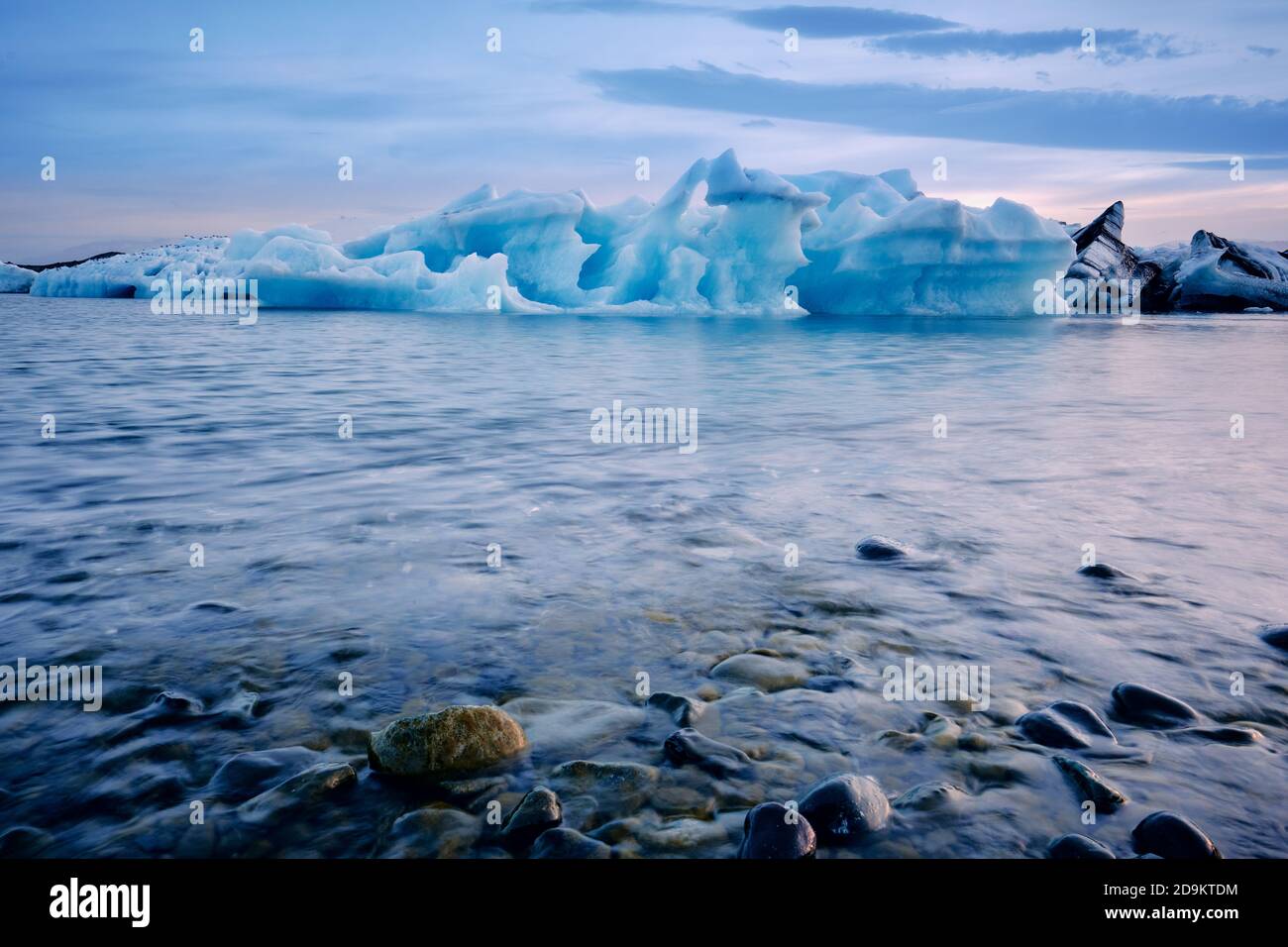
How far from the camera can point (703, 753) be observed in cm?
252

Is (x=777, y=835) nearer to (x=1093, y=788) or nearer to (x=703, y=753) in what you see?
(x=703, y=753)

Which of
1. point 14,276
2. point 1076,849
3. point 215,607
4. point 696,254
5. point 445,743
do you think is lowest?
point 1076,849

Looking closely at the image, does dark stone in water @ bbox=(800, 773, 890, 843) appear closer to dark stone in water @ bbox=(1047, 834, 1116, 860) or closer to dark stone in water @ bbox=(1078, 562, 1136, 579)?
dark stone in water @ bbox=(1047, 834, 1116, 860)

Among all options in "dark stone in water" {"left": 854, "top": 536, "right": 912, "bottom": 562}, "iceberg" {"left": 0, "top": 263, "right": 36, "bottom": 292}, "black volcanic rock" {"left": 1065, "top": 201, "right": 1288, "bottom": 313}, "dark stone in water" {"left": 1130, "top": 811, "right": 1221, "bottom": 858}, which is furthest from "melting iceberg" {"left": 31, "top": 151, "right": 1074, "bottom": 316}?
"iceberg" {"left": 0, "top": 263, "right": 36, "bottom": 292}

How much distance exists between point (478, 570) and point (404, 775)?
1839mm

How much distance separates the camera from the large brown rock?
2.43 meters

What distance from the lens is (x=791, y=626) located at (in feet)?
11.5

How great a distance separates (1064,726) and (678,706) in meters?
1.16

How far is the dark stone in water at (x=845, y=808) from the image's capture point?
2154mm

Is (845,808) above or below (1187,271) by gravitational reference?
below

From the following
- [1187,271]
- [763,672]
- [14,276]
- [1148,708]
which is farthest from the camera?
[14,276]

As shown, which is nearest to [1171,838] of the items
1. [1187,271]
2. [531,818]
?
[531,818]

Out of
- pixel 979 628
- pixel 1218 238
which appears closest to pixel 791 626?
pixel 979 628

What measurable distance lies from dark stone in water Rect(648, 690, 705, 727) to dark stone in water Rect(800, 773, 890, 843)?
0.55 metres
